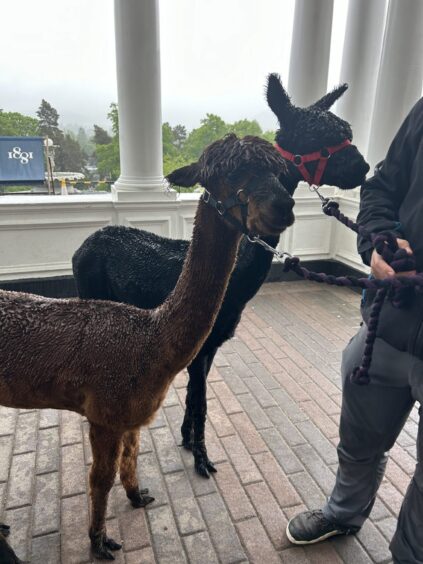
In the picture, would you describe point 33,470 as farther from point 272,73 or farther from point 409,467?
point 272,73

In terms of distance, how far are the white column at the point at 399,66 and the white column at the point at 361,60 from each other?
1001 mm

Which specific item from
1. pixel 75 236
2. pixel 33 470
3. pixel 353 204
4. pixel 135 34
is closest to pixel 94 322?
pixel 33 470

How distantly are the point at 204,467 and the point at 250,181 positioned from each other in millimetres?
1802

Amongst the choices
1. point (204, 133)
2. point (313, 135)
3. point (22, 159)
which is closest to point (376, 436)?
point (313, 135)

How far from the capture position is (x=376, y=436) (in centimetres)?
177

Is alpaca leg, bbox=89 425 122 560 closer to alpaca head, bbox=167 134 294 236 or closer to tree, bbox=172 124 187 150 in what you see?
alpaca head, bbox=167 134 294 236

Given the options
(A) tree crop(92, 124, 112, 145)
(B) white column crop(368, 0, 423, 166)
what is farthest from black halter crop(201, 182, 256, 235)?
(A) tree crop(92, 124, 112, 145)

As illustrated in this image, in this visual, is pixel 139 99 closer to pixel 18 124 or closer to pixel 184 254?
pixel 184 254

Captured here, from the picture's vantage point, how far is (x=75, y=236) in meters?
4.97

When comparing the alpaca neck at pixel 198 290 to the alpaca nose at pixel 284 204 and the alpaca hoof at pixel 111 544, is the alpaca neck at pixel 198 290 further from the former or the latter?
the alpaca hoof at pixel 111 544

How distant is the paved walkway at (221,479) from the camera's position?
6.69 feet

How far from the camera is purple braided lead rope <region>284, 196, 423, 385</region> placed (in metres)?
1.31

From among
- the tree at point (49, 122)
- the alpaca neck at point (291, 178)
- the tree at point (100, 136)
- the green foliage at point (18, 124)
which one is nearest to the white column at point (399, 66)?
the alpaca neck at point (291, 178)

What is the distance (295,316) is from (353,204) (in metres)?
1.85
